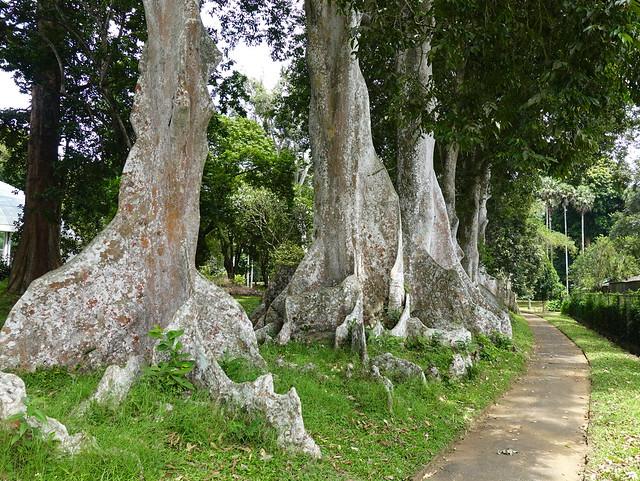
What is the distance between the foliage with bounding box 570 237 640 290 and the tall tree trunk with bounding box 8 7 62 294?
1559 inches

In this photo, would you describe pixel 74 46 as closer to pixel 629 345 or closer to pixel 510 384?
pixel 510 384

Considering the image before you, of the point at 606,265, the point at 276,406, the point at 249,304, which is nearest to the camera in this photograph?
the point at 276,406

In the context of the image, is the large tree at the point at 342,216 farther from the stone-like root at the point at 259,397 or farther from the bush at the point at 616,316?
the bush at the point at 616,316

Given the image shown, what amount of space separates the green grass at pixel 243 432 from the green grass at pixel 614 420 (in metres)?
1.60

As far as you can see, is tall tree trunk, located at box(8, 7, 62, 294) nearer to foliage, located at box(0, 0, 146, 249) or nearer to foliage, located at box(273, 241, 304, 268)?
foliage, located at box(0, 0, 146, 249)

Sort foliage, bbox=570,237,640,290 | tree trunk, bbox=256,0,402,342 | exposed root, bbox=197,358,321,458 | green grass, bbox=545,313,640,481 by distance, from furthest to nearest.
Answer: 1. foliage, bbox=570,237,640,290
2. tree trunk, bbox=256,0,402,342
3. green grass, bbox=545,313,640,481
4. exposed root, bbox=197,358,321,458

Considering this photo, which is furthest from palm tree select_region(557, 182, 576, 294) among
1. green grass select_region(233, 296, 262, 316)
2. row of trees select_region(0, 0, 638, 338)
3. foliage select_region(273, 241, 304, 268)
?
green grass select_region(233, 296, 262, 316)

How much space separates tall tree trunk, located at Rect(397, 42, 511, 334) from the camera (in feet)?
41.8

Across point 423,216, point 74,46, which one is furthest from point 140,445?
point 74,46

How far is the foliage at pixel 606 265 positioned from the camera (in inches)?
1689

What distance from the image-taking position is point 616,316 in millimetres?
19875

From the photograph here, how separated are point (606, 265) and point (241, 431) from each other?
153 feet

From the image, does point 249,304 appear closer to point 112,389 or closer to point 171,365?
point 171,365

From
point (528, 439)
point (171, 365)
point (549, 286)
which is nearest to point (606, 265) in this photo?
point (549, 286)
